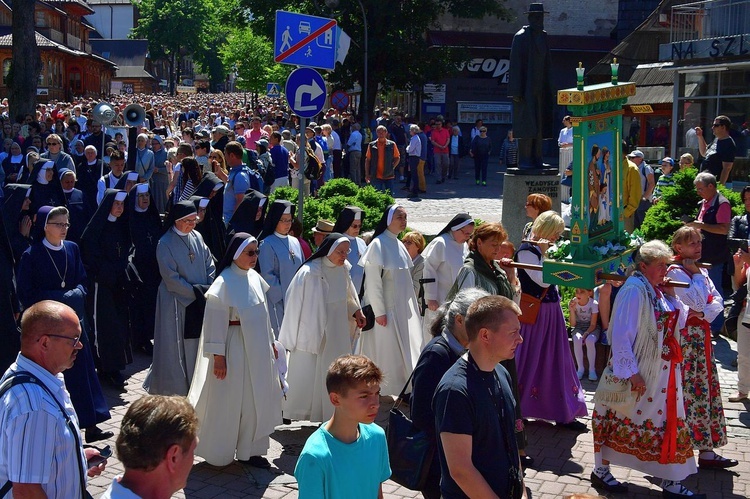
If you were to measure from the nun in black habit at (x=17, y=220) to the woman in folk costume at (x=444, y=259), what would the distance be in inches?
175

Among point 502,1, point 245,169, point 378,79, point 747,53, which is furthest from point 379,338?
point 502,1

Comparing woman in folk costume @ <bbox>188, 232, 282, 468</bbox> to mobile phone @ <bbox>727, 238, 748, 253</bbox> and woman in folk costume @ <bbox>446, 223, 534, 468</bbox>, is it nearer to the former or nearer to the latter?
woman in folk costume @ <bbox>446, 223, 534, 468</bbox>

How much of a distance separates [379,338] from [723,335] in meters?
4.63

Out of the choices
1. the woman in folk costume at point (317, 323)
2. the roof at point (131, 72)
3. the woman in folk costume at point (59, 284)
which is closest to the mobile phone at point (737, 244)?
the woman in folk costume at point (317, 323)

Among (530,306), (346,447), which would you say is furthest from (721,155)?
(346,447)

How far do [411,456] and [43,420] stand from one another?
1741mm

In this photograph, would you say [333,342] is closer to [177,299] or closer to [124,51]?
[177,299]

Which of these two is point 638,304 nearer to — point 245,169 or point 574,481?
point 574,481

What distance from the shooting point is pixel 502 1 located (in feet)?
125

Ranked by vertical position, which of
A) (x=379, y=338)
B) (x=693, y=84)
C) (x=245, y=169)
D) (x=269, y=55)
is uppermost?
(x=269, y=55)

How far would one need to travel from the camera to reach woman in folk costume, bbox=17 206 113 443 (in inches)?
309

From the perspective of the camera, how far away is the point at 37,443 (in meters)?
4.00

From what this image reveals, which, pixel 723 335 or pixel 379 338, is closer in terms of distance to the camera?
pixel 379 338

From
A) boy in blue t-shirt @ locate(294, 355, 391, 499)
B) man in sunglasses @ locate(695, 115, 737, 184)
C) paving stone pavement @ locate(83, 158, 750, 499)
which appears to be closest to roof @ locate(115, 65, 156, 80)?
man in sunglasses @ locate(695, 115, 737, 184)
